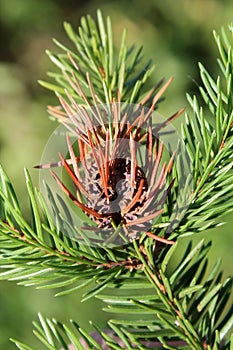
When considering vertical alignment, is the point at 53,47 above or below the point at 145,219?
above

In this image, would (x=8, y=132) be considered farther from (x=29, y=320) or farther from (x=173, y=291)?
(x=173, y=291)

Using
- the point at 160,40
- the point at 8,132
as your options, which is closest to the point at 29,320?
the point at 8,132

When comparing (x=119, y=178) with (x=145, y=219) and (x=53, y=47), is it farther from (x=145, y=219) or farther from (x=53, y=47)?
(x=53, y=47)

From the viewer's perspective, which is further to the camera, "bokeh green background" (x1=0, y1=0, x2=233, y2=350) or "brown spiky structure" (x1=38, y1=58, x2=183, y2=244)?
"bokeh green background" (x1=0, y1=0, x2=233, y2=350)

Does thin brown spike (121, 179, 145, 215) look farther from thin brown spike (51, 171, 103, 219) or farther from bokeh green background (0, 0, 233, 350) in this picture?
bokeh green background (0, 0, 233, 350)

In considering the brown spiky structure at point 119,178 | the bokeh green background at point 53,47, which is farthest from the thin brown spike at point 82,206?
the bokeh green background at point 53,47

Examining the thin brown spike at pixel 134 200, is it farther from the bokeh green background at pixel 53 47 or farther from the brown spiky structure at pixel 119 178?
the bokeh green background at pixel 53 47

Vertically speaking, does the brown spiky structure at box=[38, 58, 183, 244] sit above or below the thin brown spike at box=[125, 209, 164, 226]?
above

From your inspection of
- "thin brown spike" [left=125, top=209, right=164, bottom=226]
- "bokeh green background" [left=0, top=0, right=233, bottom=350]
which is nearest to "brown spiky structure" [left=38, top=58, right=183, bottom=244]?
"thin brown spike" [left=125, top=209, right=164, bottom=226]

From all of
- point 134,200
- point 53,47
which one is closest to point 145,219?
point 134,200
